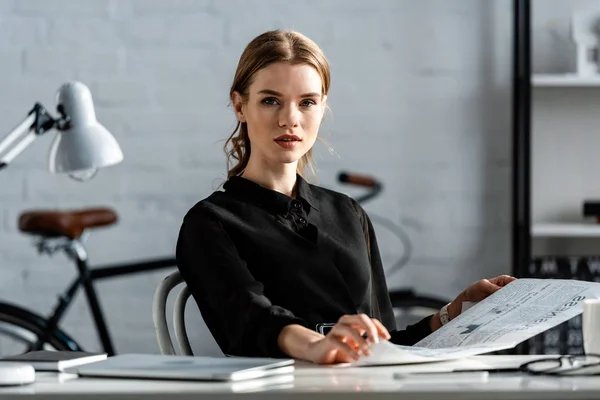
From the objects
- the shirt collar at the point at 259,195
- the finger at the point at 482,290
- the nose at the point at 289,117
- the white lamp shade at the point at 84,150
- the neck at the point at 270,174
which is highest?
the nose at the point at 289,117

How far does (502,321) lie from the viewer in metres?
1.11

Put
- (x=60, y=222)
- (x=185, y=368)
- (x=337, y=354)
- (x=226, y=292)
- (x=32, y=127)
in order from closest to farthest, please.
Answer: (x=185, y=368), (x=337, y=354), (x=226, y=292), (x=32, y=127), (x=60, y=222)

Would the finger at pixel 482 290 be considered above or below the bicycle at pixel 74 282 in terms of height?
above

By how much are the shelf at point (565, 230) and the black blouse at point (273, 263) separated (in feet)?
4.33

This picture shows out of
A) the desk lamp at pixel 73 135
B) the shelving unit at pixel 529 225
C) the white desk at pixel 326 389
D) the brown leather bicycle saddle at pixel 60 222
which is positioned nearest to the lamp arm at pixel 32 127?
the desk lamp at pixel 73 135

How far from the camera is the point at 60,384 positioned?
2.79 ft

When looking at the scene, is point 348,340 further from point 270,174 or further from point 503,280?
point 270,174

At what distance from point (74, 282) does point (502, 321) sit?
1852 mm

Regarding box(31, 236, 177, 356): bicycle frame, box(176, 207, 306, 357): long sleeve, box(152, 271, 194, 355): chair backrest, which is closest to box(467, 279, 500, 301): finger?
box(176, 207, 306, 357): long sleeve

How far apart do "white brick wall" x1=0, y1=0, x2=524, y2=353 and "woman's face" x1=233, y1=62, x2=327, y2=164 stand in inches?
59.9

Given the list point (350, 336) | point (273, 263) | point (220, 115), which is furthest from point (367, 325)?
point (220, 115)

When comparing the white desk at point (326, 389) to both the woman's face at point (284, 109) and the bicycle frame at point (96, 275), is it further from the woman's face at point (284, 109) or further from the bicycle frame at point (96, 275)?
the bicycle frame at point (96, 275)

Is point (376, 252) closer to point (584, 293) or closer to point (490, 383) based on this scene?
point (584, 293)

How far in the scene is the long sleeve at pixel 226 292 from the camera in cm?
113
